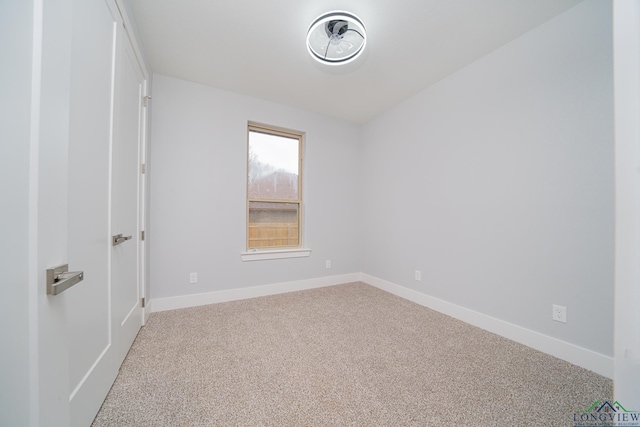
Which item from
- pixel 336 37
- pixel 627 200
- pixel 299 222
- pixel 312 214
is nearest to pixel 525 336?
pixel 627 200

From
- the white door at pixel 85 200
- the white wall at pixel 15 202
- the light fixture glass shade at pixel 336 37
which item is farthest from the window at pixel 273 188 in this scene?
the white wall at pixel 15 202

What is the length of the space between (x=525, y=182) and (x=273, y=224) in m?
2.80

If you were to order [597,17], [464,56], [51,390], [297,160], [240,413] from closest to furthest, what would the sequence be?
[51,390]
[240,413]
[597,17]
[464,56]
[297,160]

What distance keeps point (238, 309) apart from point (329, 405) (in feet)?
5.36

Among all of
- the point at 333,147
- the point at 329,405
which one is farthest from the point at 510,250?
the point at 333,147

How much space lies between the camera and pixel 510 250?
2.03 m

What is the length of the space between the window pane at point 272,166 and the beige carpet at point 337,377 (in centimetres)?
169

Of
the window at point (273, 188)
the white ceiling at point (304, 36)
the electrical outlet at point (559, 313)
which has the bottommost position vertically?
the electrical outlet at point (559, 313)

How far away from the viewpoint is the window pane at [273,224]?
3205mm

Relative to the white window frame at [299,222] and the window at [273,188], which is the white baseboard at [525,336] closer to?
the white window frame at [299,222]

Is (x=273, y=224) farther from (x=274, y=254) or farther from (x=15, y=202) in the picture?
(x=15, y=202)

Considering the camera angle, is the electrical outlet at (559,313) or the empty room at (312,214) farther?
the electrical outlet at (559,313)

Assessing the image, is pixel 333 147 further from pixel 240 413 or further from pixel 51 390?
pixel 51 390

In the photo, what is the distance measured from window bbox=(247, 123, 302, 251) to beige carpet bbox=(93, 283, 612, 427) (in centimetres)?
123
